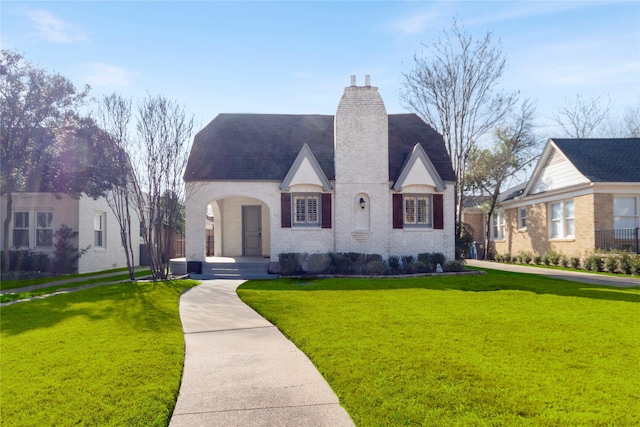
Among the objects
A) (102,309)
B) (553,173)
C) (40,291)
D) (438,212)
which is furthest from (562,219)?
(40,291)

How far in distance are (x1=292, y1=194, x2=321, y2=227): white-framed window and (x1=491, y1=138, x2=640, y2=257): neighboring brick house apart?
1149 cm

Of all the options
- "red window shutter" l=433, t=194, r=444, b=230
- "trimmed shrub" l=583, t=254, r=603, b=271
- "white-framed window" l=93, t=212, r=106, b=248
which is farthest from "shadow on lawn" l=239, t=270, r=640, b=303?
"white-framed window" l=93, t=212, r=106, b=248

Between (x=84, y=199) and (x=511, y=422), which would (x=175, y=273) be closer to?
(x=84, y=199)

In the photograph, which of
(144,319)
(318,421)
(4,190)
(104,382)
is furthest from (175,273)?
(318,421)

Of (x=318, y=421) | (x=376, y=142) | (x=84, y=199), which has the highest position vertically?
(x=376, y=142)

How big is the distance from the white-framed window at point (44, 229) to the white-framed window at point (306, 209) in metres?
10.8

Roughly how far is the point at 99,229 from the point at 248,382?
2070cm

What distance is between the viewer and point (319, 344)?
21.9 feet

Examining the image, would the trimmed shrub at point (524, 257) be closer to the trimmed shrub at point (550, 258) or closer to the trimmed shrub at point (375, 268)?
the trimmed shrub at point (550, 258)

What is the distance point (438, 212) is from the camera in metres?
20.2

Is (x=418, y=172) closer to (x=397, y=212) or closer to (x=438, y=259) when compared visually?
(x=397, y=212)

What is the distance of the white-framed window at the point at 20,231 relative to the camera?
2123cm

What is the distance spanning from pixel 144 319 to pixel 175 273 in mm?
10835

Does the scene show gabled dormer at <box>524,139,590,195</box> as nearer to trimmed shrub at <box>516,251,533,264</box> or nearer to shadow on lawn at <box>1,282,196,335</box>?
trimmed shrub at <box>516,251,533,264</box>
